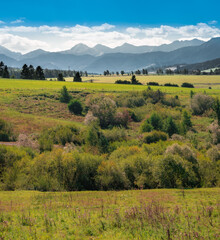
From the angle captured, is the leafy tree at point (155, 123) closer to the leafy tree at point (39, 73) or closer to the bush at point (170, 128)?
the bush at point (170, 128)

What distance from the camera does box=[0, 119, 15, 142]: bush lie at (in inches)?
2179

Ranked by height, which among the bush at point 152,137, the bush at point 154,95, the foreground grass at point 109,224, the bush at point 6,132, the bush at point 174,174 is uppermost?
the bush at point 154,95

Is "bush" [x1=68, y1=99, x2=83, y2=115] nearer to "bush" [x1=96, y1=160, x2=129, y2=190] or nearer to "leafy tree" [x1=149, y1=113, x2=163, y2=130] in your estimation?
"leafy tree" [x1=149, y1=113, x2=163, y2=130]

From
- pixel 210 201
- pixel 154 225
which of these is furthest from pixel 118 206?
pixel 210 201

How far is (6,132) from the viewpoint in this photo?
56.4m

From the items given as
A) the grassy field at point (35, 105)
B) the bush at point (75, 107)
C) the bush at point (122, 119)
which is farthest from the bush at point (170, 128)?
the bush at point (75, 107)

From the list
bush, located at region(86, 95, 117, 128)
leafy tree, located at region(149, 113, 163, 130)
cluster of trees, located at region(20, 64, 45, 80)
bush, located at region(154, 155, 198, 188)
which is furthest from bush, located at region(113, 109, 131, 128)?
cluster of trees, located at region(20, 64, 45, 80)

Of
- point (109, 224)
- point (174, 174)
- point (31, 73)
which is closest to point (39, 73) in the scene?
point (31, 73)

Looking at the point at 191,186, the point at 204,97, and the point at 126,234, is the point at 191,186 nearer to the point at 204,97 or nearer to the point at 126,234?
the point at 126,234

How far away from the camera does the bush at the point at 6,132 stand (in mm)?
55344

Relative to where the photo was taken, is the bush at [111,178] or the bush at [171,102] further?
the bush at [171,102]

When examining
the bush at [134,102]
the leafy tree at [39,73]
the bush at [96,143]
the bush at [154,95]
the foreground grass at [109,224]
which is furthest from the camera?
the leafy tree at [39,73]

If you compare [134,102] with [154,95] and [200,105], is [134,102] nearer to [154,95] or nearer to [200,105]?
[154,95]

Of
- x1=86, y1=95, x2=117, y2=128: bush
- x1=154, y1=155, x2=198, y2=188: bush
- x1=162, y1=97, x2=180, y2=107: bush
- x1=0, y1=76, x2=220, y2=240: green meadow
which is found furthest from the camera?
x1=162, y1=97, x2=180, y2=107: bush
